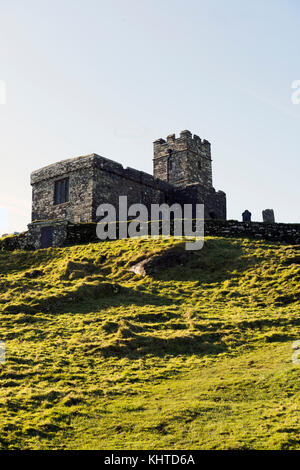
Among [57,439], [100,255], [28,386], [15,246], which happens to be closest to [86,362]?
[28,386]

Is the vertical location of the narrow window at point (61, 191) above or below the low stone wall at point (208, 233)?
above

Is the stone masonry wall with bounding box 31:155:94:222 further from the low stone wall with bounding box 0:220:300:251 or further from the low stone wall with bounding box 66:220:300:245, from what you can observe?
the low stone wall with bounding box 66:220:300:245

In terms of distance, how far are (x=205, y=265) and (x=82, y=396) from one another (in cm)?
1302

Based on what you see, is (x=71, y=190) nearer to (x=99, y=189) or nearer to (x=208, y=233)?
(x=99, y=189)

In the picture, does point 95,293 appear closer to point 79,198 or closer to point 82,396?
point 82,396

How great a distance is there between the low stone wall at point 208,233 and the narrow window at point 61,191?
6.99 meters

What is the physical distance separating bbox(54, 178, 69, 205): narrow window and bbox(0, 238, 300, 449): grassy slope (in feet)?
48.4

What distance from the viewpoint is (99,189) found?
36.4 metres

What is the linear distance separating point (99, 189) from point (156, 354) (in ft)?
80.1

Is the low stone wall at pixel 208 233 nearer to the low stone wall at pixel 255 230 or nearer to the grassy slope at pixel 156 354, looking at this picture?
the low stone wall at pixel 255 230

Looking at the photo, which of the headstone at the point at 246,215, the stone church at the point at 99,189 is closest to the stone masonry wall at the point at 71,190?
the stone church at the point at 99,189

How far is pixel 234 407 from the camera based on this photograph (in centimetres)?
982

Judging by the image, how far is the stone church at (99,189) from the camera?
36.0 meters

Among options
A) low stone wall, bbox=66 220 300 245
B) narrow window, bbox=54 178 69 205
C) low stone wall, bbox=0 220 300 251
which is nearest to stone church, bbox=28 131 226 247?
narrow window, bbox=54 178 69 205
